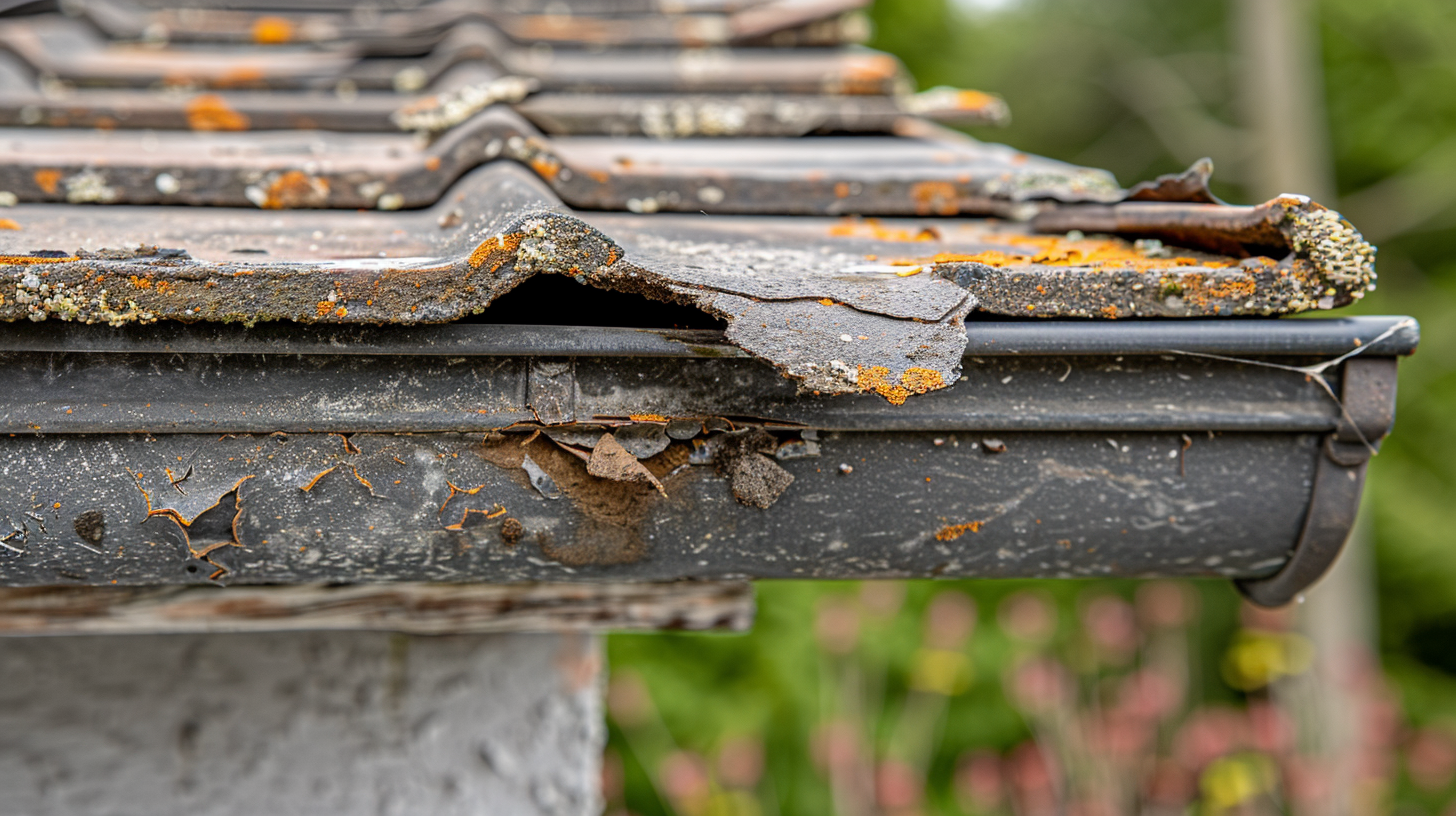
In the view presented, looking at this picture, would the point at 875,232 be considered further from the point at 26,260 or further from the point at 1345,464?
the point at 26,260

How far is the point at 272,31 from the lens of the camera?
176 cm

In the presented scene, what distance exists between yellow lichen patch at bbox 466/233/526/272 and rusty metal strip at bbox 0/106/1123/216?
0.44m

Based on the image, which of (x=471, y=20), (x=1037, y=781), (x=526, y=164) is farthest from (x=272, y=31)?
(x=1037, y=781)

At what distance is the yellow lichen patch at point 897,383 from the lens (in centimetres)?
69

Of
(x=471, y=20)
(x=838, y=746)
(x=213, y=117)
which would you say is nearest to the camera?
(x=213, y=117)

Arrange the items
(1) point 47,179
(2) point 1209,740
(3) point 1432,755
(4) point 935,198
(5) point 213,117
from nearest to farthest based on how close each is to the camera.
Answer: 1. (1) point 47,179
2. (4) point 935,198
3. (5) point 213,117
4. (2) point 1209,740
5. (3) point 1432,755

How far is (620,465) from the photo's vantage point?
0.79 metres

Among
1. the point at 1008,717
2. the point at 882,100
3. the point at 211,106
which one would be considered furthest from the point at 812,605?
the point at 211,106

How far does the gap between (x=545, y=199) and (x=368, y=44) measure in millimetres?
973

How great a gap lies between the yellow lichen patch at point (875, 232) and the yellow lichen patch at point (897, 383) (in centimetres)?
42

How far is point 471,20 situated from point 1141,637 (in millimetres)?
4920

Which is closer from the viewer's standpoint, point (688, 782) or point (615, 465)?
point (615, 465)

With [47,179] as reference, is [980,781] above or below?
below

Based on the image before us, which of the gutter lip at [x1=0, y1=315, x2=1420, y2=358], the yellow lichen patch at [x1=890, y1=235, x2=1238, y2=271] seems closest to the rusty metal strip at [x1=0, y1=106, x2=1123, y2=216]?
the yellow lichen patch at [x1=890, y1=235, x2=1238, y2=271]
